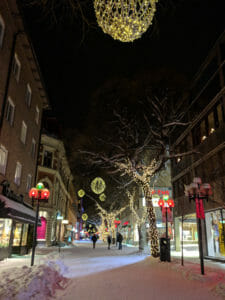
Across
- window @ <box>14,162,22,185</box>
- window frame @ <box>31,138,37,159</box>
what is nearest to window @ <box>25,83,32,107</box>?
window frame @ <box>31,138,37,159</box>

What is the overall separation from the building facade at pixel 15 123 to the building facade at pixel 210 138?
10486 millimetres

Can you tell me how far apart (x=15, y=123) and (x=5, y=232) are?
21.3ft

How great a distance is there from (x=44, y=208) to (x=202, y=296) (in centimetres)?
2726

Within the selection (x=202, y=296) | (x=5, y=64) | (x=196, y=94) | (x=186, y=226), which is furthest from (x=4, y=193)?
(x=186, y=226)

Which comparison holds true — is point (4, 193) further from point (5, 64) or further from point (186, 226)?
point (186, 226)

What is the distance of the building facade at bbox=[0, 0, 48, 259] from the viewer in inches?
548

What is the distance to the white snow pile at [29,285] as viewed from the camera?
6.24 m

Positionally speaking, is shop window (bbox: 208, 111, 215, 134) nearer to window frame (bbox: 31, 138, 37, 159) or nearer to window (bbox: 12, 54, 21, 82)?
window (bbox: 12, 54, 21, 82)

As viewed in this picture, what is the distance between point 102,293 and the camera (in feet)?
23.5

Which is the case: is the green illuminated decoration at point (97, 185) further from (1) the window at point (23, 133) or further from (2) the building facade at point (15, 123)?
(1) the window at point (23, 133)

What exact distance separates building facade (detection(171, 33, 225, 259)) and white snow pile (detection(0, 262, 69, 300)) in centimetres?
1063

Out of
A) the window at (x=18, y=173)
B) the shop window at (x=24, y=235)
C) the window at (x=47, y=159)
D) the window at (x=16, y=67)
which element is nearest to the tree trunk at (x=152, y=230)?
the window at (x=18, y=173)

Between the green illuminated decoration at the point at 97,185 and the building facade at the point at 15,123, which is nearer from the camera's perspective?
the building facade at the point at 15,123

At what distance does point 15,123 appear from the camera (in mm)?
16203
